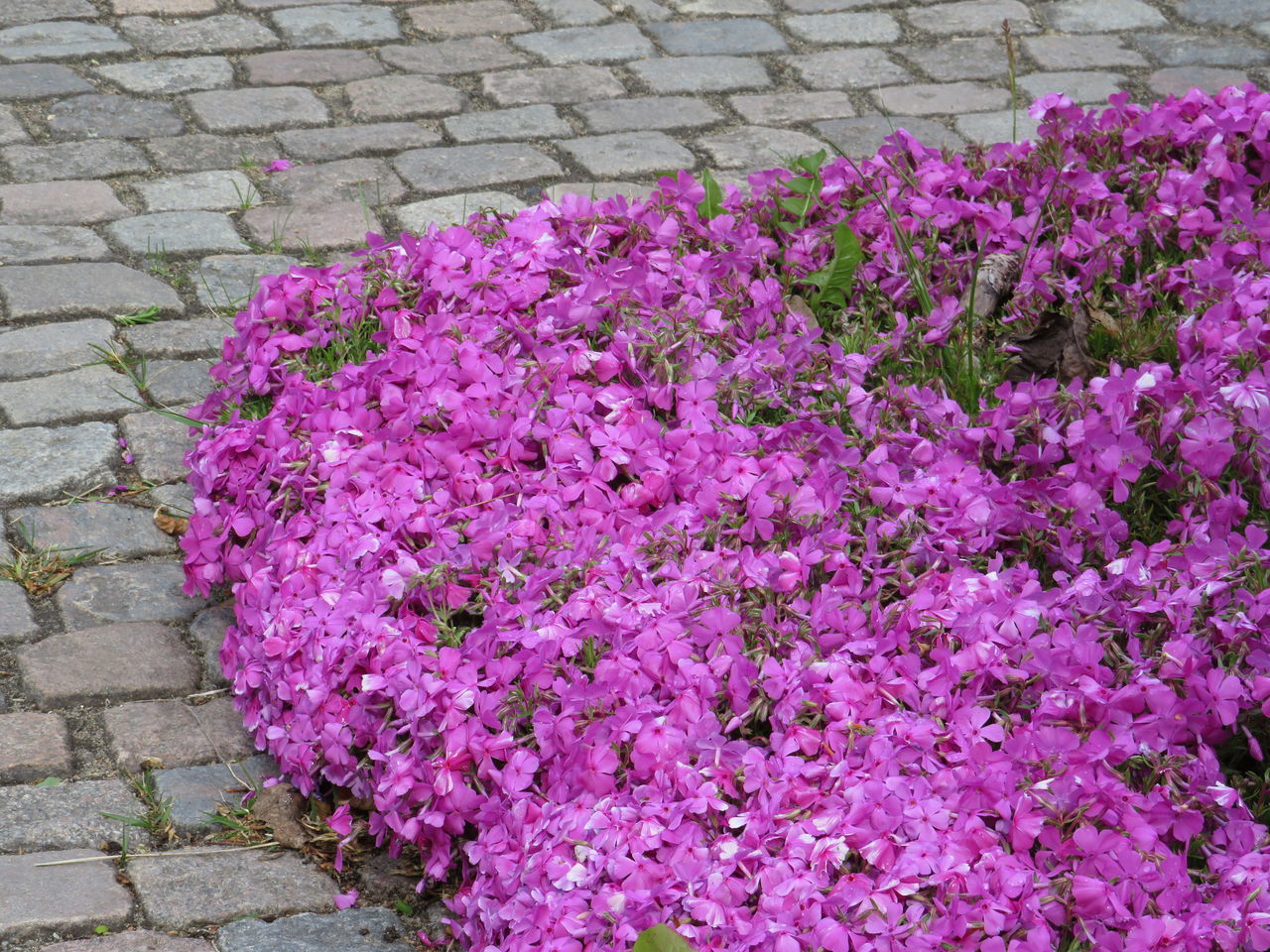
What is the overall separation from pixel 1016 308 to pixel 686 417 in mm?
907

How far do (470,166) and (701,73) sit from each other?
1.06m

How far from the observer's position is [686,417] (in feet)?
8.98

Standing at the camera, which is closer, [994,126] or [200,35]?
[994,126]

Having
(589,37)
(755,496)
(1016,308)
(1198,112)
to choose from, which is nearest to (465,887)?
(755,496)

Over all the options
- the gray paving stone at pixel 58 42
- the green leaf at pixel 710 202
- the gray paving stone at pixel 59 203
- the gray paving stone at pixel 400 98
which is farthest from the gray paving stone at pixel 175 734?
the gray paving stone at pixel 58 42

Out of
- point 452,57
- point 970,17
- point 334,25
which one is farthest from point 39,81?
point 970,17

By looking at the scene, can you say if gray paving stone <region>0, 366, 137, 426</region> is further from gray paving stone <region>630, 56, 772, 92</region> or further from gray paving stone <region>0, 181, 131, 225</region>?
gray paving stone <region>630, 56, 772, 92</region>

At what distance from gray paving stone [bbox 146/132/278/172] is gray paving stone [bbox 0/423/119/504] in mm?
1346

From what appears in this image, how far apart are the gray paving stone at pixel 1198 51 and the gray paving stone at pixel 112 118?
3376 millimetres

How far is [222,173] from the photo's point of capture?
435 centimetres

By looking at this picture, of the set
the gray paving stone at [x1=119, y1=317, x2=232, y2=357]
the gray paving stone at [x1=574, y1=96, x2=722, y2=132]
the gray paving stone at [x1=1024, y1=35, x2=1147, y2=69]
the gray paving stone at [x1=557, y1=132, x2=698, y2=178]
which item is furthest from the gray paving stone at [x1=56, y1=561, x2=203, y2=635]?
the gray paving stone at [x1=1024, y1=35, x2=1147, y2=69]

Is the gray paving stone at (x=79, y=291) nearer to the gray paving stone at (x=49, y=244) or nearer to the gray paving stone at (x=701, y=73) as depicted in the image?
the gray paving stone at (x=49, y=244)

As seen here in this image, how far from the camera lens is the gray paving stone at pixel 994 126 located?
Result: 4.64 m

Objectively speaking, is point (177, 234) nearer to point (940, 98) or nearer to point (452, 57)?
point (452, 57)
